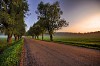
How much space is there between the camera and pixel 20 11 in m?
38.7

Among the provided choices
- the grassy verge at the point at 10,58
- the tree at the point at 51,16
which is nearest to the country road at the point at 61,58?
the grassy verge at the point at 10,58

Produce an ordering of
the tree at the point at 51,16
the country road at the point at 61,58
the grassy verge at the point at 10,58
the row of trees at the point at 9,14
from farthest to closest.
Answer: the tree at the point at 51,16, the row of trees at the point at 9,14, the country road at the point at 61,58, the grassy verge at the point at 10,58

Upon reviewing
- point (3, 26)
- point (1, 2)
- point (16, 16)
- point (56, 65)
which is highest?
point (1, 2)

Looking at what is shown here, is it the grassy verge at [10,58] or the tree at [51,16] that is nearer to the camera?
the grassy verge at [10,58]

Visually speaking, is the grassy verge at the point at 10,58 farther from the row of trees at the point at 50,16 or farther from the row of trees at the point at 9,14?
the row of trees at the point at 50,16

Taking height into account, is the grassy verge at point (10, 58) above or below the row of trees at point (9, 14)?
below

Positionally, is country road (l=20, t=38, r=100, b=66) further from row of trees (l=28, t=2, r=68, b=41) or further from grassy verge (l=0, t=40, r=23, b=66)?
row of trees (l=28, t=2, r=68, b=41)

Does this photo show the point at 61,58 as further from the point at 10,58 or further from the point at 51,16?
the point at 51,16

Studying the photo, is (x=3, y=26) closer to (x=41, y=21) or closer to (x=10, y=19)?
(x=10, y=19)

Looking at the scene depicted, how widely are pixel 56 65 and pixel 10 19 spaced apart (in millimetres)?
23300

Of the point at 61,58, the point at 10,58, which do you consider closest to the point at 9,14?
the point at 61,58

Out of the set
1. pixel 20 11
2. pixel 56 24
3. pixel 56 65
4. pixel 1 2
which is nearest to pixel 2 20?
pixel 1 2

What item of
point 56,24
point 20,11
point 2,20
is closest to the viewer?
point 2,20

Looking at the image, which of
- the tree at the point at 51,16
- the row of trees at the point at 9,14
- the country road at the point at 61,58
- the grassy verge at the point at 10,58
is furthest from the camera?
the tree at the point at 51,16
